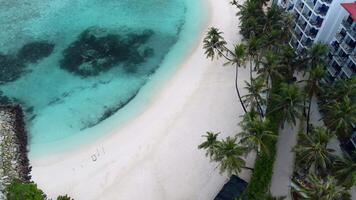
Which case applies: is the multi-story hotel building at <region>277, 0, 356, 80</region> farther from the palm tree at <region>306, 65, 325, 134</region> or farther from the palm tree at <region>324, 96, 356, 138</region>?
the palm tree at <region>324, 96, 356, 138</region>

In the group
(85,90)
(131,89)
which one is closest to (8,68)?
(85,90)

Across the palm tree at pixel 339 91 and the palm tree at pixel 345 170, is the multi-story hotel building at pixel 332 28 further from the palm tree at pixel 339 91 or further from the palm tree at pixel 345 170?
the palm tree at pixel 345 170

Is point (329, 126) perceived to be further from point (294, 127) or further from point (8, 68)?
point (8, 68)

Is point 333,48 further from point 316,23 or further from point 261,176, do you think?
point 261,176

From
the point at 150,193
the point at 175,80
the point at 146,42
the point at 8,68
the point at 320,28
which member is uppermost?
the point at 320,28

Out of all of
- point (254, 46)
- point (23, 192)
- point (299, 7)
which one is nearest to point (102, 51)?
point (254, 46)

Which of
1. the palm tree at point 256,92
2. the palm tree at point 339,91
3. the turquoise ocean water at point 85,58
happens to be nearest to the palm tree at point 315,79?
the palm tree at point 339,91
